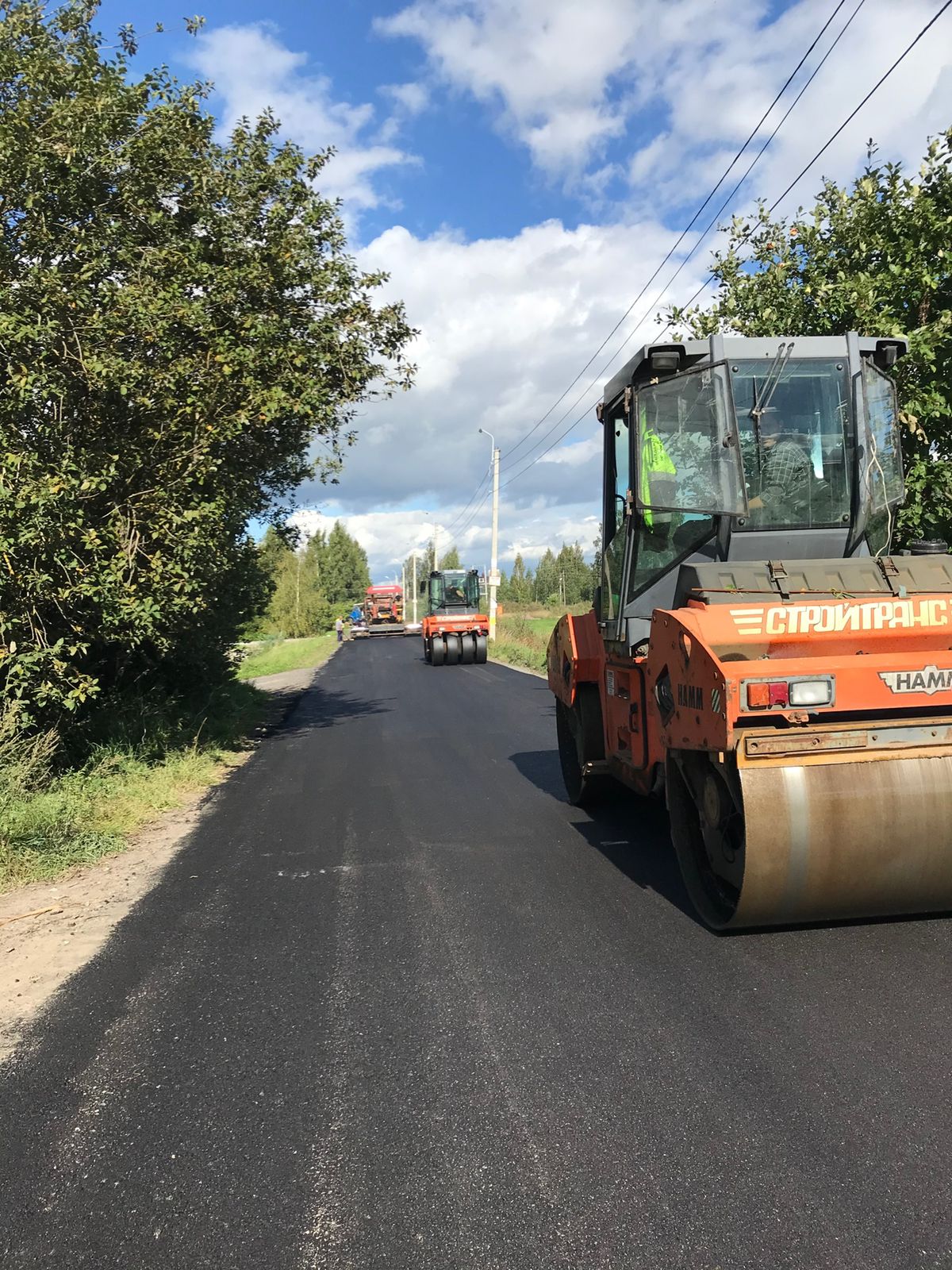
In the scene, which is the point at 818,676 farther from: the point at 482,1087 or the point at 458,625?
the point at 458,625

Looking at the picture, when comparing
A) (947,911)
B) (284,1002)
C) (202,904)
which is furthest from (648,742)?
(202,904)

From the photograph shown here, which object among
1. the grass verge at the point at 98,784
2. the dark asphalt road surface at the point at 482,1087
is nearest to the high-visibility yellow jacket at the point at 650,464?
the dark asphalt road surface at the point at 482,1087

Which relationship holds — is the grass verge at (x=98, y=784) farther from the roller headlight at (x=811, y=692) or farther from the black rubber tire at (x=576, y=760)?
the roller headlight at (x=811, y=692)

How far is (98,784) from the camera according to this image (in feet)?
28.4

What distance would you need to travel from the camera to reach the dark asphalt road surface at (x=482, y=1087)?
8.09 ft

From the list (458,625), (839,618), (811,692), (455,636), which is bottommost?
(455,636)

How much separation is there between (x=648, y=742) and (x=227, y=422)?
6.13 meters

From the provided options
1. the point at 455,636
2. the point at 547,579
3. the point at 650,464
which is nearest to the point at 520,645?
the point at 455,636

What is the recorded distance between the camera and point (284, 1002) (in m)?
4.03

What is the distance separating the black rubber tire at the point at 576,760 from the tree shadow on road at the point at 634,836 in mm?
109

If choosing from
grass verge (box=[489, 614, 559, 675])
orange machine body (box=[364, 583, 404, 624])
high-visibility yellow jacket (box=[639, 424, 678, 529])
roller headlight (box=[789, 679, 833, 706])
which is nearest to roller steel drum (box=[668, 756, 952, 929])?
roller headlight (box=[789, 679, 833, 706])

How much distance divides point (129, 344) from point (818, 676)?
7.74 metres

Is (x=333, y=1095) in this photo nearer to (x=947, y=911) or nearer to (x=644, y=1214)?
(x=644, y=1214)

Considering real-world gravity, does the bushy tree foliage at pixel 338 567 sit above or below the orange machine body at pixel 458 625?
above
